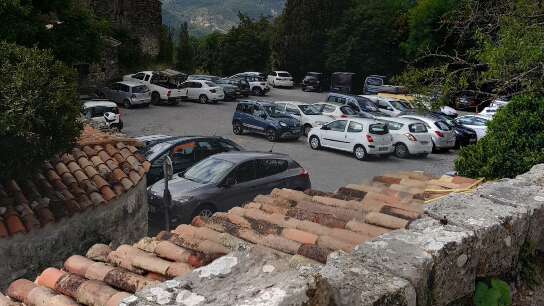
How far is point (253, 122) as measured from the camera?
25.1 m

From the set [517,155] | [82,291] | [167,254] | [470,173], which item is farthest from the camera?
[470,173]

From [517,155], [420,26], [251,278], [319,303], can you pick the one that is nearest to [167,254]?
[251,278]

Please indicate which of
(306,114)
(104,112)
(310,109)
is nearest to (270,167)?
(306,114)

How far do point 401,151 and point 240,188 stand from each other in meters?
11.1

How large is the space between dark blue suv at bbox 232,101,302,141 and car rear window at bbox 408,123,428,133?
A: 5.05 m

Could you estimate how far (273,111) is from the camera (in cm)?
2556

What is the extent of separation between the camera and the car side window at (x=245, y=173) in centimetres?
1318

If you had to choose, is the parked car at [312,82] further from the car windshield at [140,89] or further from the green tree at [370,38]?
the car windshield at [140,89]

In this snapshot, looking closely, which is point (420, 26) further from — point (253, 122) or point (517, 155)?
point (517, 155)

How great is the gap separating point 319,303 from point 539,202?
1.98 metres

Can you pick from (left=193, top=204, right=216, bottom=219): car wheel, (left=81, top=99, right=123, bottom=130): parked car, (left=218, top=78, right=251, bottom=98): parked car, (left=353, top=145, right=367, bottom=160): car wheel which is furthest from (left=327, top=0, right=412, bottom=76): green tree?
(left=193, top=204, right=216, bottom=219): car wheel

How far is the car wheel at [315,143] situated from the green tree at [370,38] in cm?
2486

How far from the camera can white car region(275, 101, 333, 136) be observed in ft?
86.0

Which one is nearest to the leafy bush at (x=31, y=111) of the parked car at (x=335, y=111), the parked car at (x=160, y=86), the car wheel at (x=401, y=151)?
the car wheel at (x=401, y=151)
